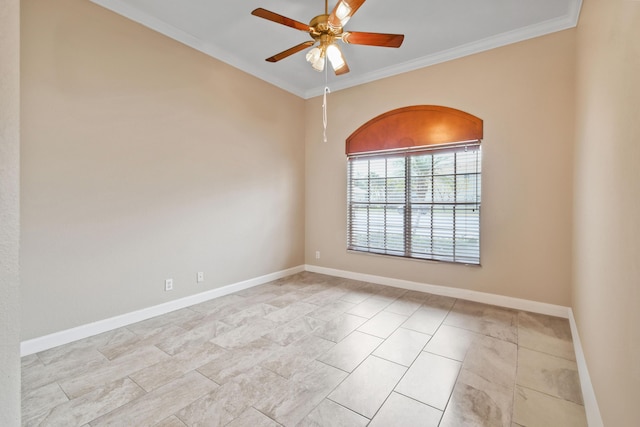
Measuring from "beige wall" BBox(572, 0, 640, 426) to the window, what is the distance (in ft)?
4.20

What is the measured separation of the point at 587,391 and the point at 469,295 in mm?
1801

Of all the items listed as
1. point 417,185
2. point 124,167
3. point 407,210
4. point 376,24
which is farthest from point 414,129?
point 124,167

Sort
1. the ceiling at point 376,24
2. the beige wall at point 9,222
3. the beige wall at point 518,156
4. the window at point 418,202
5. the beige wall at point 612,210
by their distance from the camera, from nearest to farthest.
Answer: the beige wall at point 9,222
the beige wall at point 612,210
the ceiling at point 376,24
the beige wall at point 518,156
the window at point 418,202

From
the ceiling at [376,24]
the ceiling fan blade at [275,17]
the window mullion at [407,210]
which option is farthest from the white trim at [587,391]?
the ceiling fan blade at [275,17]

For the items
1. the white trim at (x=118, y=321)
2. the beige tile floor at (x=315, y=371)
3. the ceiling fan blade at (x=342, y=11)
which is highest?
the ceiling fan blade at (x=342, y=11)

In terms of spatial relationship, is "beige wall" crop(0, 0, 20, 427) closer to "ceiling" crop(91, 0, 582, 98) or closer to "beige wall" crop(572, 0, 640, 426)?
"beige wall" crop(572, 0, 640, 426)

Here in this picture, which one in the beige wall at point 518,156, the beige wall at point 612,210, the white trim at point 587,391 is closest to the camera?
the beige wall at point 612,210

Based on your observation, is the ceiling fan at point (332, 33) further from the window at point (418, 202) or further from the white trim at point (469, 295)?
the white trim at point (469, 295)

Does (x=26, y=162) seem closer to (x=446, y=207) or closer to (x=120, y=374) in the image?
(x=120, y=374)

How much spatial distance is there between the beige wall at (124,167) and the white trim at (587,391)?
Result: 3.52m

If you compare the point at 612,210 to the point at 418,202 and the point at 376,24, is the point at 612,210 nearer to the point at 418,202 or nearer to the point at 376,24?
the point at 418,202

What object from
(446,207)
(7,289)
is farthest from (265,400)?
(446,207)

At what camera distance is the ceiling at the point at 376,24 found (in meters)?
2.71

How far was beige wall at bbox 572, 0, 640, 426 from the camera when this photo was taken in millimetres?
1061
